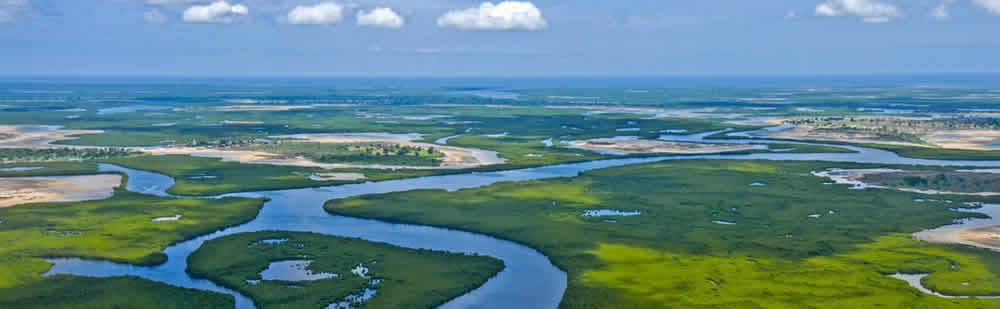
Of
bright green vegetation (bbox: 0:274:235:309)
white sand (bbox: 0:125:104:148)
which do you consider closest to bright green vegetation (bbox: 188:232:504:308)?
bright green vegetation (bbox: 0:274:235:309)

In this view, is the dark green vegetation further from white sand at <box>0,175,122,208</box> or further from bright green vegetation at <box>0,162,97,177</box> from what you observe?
bright green vegetation at <box>0,162,97,177</box>

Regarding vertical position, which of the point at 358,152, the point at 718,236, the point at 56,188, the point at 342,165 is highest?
the point at 718,236

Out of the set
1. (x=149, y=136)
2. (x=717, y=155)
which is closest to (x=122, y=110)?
(x=149, y=136)

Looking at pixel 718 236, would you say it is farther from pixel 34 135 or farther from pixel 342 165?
pixel 34 135

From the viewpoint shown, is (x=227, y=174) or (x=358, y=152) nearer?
(x=227, y=174)

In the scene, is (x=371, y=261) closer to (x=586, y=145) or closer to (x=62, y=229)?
(x=62, y=229)

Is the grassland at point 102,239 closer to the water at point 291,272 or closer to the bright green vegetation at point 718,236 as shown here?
the water at point 291,272

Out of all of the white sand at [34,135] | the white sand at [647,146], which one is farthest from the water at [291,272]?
the white sand at [34,135]

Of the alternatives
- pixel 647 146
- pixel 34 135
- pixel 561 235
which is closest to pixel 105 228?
pixel 561 235
